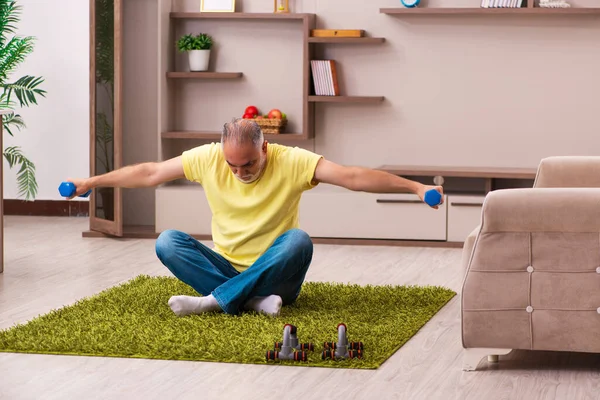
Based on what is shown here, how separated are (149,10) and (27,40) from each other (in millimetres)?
972

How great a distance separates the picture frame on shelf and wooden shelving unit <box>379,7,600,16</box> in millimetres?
972

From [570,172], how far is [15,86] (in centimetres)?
407

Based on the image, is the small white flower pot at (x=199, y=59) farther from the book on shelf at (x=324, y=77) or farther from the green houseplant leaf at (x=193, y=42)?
the book on shelf at (x=324, y=77)

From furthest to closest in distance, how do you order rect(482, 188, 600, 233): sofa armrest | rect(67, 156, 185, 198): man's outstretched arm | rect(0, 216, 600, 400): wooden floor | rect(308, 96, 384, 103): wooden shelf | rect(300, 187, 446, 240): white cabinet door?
rect(308, 96, 384, 103): wooden shelf, rect(300, 187, 446, 240): white cabinet door, rect(67, 156, 185, 198): man's outstretched arm, rect(482, 188, 600, 233): sofa armrest, rect(0, 216, 600, 400): wooden floor

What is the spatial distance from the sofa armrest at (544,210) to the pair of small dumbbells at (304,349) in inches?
22.8

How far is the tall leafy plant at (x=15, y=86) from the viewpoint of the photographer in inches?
262

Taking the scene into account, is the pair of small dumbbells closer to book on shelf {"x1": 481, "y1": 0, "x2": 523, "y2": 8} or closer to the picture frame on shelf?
book on shelf {"x1": 481, "y1": 0, "x2": 523, "y2": 8}

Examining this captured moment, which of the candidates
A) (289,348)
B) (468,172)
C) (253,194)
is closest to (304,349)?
(289,348)

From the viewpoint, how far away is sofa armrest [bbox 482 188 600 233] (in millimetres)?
3084

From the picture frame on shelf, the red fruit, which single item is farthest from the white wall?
the red fruit

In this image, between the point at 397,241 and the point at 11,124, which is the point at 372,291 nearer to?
the point at 397,241

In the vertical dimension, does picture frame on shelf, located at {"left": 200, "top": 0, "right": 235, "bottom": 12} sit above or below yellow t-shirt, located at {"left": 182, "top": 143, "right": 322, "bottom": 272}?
above

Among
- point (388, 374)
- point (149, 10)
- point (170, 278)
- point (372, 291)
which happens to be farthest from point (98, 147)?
point (388, 374)

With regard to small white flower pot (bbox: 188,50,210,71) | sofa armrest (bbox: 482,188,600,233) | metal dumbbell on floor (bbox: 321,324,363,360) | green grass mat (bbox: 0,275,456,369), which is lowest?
green grass mat (bbox: 0,275,456,369)
